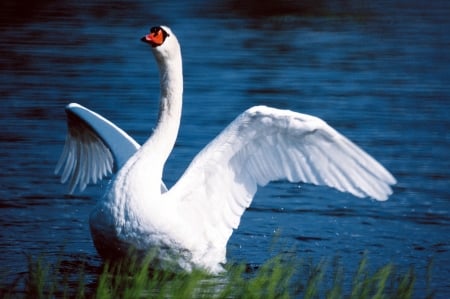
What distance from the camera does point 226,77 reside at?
15.7 m

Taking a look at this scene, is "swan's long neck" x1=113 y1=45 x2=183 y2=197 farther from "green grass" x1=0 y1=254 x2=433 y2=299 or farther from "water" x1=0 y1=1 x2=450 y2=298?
"water" x1=0 y1=1 x2=450 y2=298

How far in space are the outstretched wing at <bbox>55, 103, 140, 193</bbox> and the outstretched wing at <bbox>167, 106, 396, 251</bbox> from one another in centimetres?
122

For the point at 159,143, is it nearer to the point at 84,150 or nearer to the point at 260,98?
the point at 84,150

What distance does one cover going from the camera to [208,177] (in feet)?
28.6

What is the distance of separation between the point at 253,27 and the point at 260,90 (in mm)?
4489

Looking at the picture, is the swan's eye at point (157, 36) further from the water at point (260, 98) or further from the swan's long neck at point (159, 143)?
the water at point (260, 98)

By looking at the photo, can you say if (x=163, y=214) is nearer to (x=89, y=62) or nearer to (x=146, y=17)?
(x=89, y=62)

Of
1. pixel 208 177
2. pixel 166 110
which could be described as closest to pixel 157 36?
pixel 166 110

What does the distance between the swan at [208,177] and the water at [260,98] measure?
56 centimetres

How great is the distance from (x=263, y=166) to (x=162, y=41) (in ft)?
3.61

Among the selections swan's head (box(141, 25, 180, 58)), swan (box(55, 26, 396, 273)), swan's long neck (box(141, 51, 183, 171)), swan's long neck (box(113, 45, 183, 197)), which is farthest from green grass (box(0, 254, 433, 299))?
swan's head (box(141, 25, 180, 58))

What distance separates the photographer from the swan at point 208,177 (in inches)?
323

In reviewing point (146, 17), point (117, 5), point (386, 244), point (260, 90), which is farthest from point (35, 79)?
point (386, 244)

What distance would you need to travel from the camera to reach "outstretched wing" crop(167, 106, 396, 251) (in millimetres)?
8148
